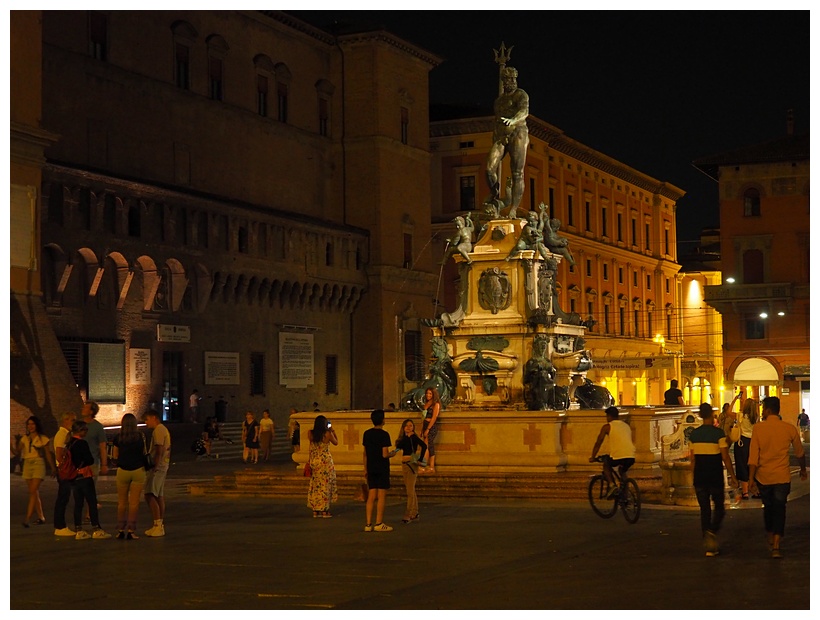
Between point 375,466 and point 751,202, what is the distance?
51649 mm

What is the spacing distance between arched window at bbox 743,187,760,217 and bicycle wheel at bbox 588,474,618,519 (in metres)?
49.7

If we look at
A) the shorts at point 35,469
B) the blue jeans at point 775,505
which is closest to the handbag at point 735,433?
the blue jeans at point 775,505

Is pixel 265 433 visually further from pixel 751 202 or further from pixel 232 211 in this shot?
pixel 751 202

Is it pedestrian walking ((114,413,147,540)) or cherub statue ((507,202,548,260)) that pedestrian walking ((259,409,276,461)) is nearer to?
cherub statue ((507,202,548,260))

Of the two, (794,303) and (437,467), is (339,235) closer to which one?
(794,303)

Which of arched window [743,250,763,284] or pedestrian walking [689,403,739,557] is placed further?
arched window [743,250,763,284]

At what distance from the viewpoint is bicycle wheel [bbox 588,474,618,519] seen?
1666 centimetres

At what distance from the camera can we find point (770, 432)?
1296 cm

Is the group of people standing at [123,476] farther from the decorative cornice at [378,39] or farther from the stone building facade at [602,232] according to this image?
the decorative cornice at [378,39]

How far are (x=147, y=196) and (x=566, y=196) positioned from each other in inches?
1293

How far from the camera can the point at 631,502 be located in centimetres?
1644

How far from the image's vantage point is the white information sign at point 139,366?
43.3m

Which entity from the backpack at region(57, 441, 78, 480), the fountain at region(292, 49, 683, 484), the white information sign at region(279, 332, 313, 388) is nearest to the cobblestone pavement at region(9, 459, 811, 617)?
the backpack at region(57, 441, 78, 480)

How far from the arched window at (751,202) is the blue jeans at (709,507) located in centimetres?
5309
